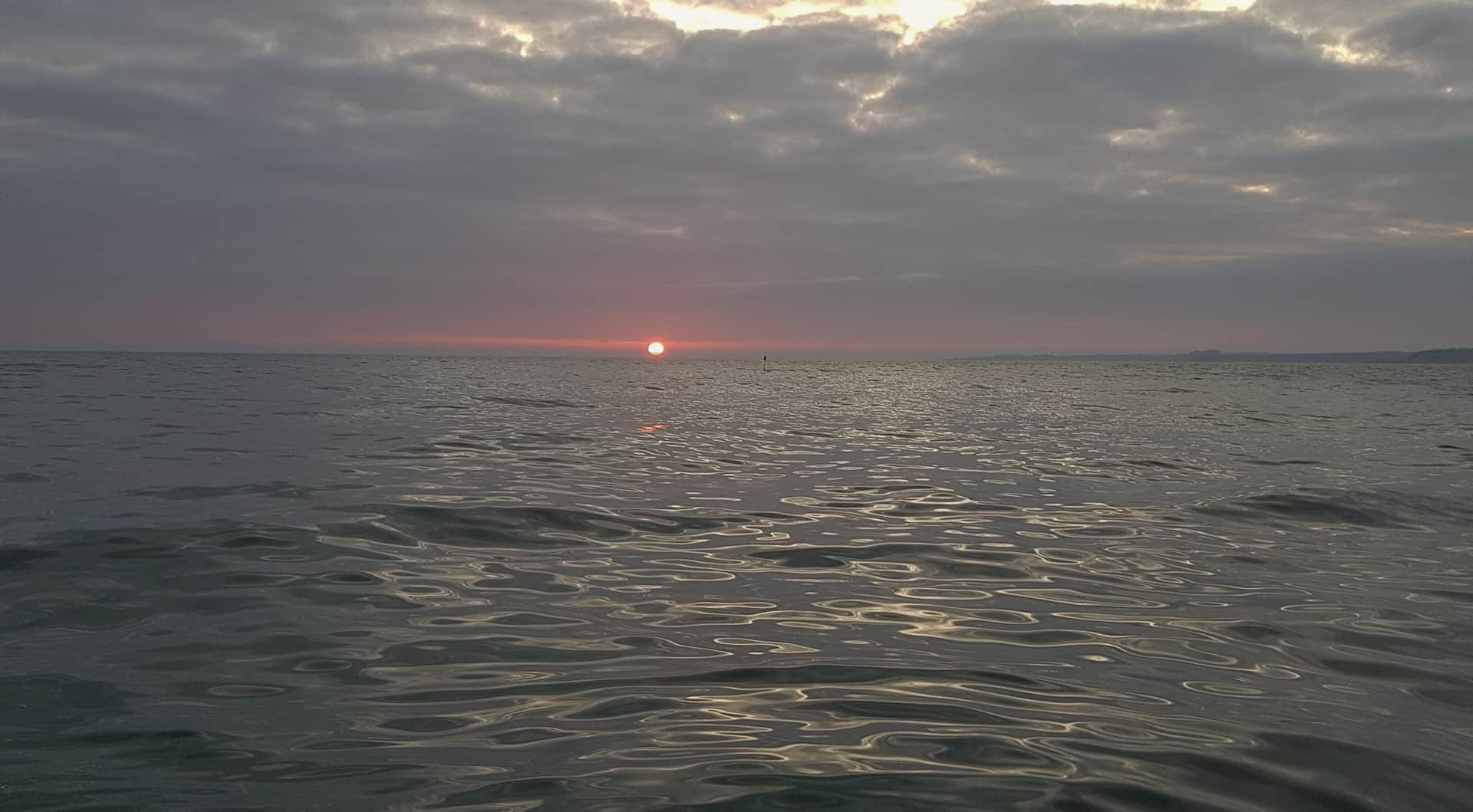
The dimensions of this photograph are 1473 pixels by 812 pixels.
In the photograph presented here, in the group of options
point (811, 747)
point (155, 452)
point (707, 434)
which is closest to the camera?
point (811, 747)

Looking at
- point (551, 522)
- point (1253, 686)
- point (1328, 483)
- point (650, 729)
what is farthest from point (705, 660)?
point (1328, 483)

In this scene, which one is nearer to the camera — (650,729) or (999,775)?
(999,775)

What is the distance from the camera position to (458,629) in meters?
7.53

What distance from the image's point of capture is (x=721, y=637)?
7.43 meters

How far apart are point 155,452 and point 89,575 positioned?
11545 mm

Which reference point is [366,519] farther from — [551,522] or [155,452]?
[155,452]

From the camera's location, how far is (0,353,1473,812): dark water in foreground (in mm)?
4801

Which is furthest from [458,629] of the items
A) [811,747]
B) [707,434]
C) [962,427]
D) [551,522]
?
[962,427]

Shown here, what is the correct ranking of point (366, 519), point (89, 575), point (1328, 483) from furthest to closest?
1. point (1328, 483)
2. point (366, 519)
3. point (89, 575)

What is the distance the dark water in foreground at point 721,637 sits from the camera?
4801mm

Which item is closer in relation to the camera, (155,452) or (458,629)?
(458,629)

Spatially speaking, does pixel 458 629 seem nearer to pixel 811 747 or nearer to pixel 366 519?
pixel 811 747

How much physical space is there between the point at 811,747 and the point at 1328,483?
51.8ft

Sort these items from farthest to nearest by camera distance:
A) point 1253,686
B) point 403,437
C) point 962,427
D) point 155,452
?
1. point 962,427
2. point 403,437
3. point 155,452
4. point 1253,686
